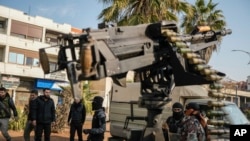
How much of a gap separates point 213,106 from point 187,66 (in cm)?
81

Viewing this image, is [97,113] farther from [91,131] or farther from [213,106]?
[213,106]

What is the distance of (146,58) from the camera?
568 cm

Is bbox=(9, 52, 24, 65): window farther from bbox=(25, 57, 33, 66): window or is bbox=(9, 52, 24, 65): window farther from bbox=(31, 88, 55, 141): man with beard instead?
bbox=(31, 88, 55, 141): man with beard

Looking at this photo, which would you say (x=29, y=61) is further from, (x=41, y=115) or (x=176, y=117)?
(x=176, y=117)

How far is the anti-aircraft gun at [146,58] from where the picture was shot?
15.2ft

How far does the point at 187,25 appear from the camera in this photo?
22.2m

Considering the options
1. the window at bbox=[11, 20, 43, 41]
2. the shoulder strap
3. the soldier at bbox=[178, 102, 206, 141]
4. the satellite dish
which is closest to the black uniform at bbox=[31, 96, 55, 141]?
the shoulder strap

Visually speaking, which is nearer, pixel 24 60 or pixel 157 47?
pixel 157 47

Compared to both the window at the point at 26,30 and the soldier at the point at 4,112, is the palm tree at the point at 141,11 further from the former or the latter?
the window at the point at 26,30

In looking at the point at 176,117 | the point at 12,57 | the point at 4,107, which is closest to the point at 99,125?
the point at 176,117

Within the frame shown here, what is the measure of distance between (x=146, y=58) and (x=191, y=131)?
4.37 feet

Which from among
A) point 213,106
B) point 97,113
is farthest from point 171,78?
point 97,113

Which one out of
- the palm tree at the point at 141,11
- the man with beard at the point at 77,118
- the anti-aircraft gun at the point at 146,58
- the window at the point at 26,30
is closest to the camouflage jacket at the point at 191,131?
the anti-aircraft gun at the point at 146,58

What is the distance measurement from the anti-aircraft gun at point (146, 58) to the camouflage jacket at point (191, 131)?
0.41m
